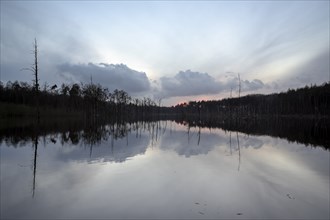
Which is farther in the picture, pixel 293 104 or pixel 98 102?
pixel 293 104

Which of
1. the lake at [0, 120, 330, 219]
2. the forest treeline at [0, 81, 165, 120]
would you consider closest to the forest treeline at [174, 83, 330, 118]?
the forest treeline at [0, 81, 165, 120]

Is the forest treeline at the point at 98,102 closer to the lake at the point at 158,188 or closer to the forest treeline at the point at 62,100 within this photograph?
the forest treeline at the point at 62,100

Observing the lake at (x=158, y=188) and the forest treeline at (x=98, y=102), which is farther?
the forest treeline at (x=98, y=102)

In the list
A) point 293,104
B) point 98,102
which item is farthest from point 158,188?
point 293,104

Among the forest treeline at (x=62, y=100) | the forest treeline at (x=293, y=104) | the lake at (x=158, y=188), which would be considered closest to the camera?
the lake at (x=158, y=188)

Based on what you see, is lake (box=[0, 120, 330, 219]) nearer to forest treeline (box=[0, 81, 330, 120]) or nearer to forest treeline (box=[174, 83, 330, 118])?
forest treeline (box=[0, 81, 330, 120])

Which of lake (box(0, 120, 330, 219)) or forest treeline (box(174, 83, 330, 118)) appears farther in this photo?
forest treeline (box(174, 83, 330, 118))

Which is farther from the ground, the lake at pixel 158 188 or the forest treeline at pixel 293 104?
the forest treeline at pixel 293 104

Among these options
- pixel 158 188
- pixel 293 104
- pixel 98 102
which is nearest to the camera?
pixel 158 188

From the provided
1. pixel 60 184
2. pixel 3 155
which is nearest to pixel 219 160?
pixel 60 184

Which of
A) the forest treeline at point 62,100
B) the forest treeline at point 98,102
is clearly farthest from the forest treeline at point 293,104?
the forest treeline at point 62,100

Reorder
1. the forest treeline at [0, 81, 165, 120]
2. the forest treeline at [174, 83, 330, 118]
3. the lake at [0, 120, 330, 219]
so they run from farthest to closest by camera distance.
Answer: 1. the forest treeline at [174, 83, 330, 118]
2. the forest treeline at [0, 81, 165, 120]
3. the lake at [0, 120, 330, 219]

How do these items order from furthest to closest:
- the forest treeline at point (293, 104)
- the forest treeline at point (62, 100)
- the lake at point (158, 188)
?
the forest treeline at point (293, 104), the forest treeline at point (62, 100), the lake at point (158, 188)

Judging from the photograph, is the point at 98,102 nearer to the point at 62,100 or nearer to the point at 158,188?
the point at 62,100
